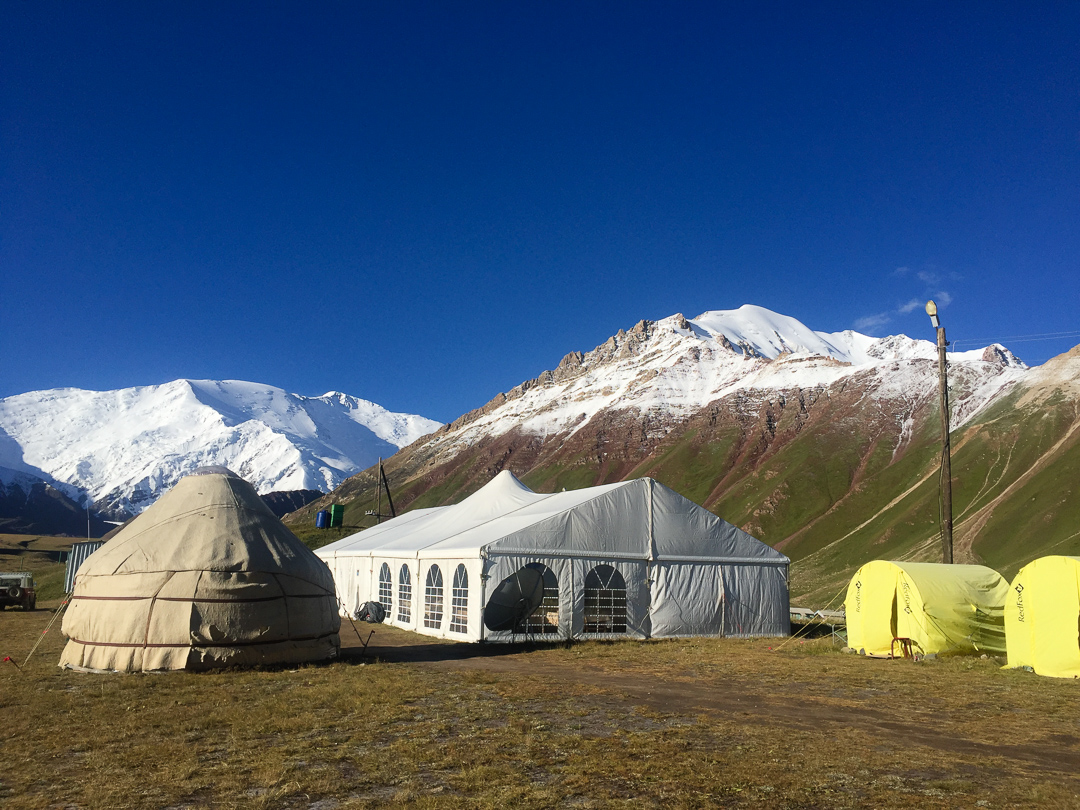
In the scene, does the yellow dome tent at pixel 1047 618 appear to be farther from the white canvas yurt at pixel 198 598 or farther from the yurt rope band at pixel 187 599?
the yurt rope band at pixel 187 599

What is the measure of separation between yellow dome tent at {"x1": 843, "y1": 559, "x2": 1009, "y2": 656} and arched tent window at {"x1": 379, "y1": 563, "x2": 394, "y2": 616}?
15042 millimetres

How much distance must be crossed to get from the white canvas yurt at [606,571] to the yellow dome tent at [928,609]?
4.14 m

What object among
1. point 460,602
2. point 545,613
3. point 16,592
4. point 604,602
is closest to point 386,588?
point 460,602

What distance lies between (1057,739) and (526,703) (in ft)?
21.8

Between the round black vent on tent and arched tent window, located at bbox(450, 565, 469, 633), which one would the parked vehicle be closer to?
arched tent window, located at bbox(450, 565, 469, 633)

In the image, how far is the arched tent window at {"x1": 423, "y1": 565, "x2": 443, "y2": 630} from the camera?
73.7ft

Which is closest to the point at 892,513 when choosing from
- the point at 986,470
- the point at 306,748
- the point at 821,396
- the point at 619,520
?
the point at 986,470

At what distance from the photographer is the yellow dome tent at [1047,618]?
1422 centimetres

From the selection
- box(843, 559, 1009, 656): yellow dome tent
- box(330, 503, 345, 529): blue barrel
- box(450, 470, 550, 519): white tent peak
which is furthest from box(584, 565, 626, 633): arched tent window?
box(330, 503, 345, 529): blue barrel

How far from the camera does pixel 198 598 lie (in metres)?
14.0

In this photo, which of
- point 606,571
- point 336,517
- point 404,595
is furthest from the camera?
point 336,517

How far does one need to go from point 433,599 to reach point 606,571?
531 cm

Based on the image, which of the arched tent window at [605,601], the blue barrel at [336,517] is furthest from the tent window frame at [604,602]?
the blue barrel at [336,517]

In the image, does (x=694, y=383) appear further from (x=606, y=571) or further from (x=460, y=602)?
(x=460, y=602)
